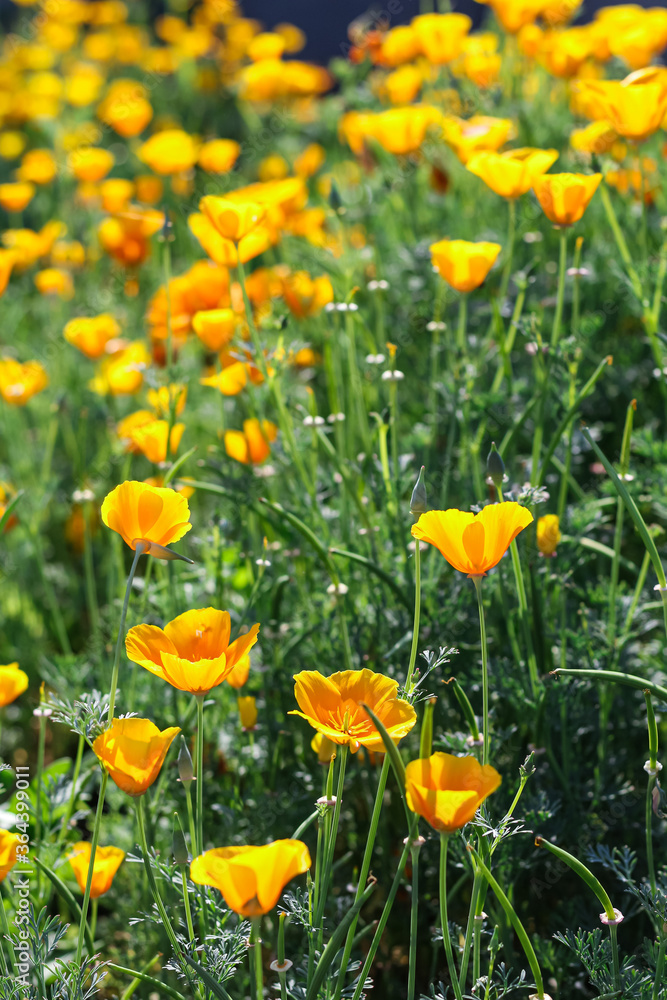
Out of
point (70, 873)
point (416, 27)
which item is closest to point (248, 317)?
point (70, 873)

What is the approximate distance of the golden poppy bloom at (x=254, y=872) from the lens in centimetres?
72

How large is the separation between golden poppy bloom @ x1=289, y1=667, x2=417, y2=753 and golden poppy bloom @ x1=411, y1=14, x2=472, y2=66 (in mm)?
1895

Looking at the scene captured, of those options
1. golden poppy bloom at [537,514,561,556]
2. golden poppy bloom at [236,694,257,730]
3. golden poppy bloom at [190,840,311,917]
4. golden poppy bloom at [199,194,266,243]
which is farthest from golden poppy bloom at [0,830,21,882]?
golden poppy bloom at [199,194,266,243]

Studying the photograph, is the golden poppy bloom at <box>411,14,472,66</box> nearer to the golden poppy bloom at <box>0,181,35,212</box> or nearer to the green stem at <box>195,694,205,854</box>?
the golden poppy bloom at <box>0,181,35,212</box>

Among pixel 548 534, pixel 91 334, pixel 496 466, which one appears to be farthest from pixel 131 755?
pixel 91 334

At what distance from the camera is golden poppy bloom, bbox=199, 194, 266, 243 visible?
4.21 ft

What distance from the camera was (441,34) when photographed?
90.0 inches

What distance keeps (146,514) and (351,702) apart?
29cm

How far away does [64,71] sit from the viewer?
197 inches

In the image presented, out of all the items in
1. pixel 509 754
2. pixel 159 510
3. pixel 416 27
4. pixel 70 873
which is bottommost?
pixel 70 873

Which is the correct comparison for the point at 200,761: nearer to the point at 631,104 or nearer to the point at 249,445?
the point at 249,445

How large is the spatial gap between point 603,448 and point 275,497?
0.67 metres

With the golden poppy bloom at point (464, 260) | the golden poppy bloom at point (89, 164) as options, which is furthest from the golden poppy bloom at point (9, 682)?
the golden poppy bloom at point (89, 164)

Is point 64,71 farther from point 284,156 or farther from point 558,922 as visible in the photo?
point 558,922
